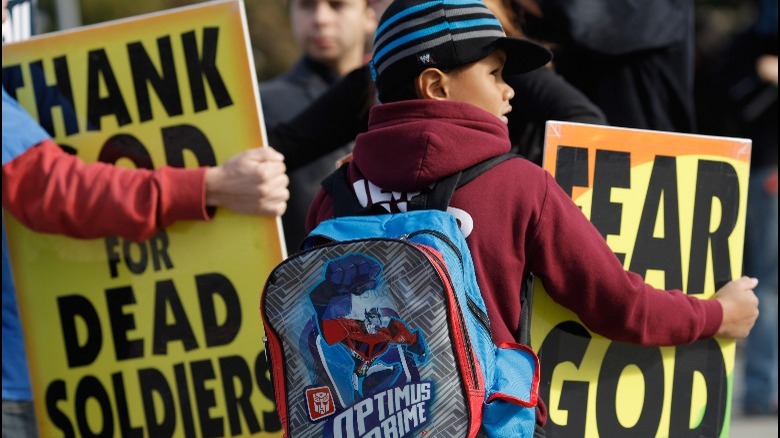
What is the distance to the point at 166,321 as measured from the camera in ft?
→ 13.4

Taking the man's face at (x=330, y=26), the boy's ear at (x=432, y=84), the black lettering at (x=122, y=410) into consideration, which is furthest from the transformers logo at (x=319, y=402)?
the man's face at (x=330, y=26)

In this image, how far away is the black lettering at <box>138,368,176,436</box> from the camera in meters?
4.09

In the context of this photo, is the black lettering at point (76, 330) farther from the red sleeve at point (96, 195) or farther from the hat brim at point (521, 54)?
the hat brim at point (521, 54)

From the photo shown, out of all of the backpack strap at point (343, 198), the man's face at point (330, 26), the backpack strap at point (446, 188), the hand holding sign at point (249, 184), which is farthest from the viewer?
the man's face at point (330, 26)

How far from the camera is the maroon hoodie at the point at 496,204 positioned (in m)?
2.89

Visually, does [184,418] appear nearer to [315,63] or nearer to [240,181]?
[240,181]

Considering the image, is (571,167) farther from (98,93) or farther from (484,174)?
(98,93)

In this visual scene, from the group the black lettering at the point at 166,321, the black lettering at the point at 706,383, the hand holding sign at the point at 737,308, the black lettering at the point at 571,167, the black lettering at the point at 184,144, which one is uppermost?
the black lettering at the point at 184,144

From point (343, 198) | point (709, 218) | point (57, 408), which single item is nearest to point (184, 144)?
point (57, 408)

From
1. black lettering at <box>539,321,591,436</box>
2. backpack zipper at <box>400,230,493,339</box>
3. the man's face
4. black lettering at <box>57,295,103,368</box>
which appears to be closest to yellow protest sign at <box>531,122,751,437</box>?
black lettering at <box>539,321,591,436</box>

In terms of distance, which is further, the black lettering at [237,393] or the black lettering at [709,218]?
the black lettering at [237,393]

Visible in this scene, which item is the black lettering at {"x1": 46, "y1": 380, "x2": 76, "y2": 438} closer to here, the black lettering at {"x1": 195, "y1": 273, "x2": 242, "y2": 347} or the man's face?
the black lettering at {"x1": 195, "y1": 273, "x2": 242, "y2": 347}

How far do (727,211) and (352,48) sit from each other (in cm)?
231

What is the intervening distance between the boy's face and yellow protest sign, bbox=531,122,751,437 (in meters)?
0.41
